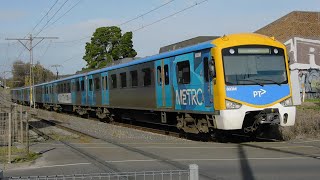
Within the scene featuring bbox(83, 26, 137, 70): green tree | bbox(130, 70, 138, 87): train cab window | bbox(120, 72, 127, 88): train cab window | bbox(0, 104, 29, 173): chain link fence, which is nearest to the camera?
bbox(0, 104, 29, 173): chain link fence

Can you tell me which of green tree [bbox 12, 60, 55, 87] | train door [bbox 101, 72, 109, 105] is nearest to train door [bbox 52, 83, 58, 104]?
train door [bbox 101, 72, 109, 105]

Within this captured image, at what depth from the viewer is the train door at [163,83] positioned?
1752 centimetres

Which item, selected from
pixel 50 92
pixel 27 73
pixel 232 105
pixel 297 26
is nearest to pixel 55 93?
pixel 50 92

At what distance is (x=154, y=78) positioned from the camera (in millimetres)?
18781

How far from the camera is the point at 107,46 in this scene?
250 ft

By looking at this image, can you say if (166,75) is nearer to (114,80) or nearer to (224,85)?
(224,85)

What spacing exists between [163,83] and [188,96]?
2.13 meters

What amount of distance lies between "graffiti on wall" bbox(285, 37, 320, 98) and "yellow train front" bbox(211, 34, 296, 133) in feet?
77.7

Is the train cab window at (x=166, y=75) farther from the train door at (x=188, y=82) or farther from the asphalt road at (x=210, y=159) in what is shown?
the asphalt road at (x=210, y=159)

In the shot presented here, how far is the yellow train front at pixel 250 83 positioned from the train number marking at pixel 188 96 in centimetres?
122

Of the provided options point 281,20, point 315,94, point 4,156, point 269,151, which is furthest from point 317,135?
point 281,20

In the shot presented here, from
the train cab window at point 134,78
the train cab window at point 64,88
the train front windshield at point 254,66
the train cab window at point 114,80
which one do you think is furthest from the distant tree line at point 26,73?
the train front windshield at point 254,66

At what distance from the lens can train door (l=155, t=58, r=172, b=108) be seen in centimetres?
1752

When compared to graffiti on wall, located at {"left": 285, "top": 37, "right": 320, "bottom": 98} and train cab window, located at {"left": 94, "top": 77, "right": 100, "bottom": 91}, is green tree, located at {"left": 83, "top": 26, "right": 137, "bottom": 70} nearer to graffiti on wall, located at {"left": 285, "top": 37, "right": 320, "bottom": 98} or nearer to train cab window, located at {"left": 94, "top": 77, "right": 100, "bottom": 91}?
graffiti on wall, located at {"left": 285, "top": 37, "right": 320, "bottom": 98}
